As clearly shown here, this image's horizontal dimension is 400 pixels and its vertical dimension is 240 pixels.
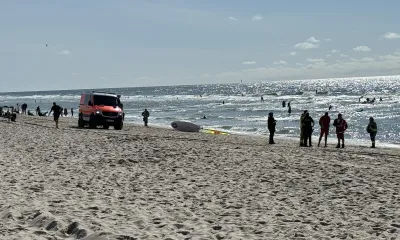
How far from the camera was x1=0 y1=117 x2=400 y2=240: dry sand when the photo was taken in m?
6.28

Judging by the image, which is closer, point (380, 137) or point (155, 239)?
point (155, 239)

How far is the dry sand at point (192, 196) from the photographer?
628cm

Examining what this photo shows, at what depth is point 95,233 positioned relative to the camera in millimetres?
5824

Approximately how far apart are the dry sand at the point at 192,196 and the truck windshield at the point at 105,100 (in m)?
11.7

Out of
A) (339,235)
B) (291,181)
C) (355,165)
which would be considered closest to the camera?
(339,235)

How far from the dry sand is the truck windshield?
461 inches

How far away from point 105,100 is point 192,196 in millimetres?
18583

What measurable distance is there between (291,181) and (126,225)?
4.74 m

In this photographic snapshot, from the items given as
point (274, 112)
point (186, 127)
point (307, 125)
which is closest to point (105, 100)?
point (186, 127)

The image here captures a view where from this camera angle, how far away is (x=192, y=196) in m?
8.56

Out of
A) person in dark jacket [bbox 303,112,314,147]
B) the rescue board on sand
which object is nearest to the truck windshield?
the rescue board on sand

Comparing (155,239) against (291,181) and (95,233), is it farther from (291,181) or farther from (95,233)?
(291,181)

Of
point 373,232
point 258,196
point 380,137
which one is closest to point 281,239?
point 373,232

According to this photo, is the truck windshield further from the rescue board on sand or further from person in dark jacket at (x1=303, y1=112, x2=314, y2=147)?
person in dark jacket at (x1=303, y1=112, x2=314, y2=147)
